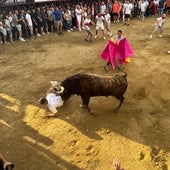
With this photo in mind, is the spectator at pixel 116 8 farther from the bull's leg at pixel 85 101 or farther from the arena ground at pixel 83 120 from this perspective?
the bull's leg at pixel 85 101

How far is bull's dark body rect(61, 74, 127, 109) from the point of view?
901 centimetres

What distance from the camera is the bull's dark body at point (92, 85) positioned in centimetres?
901

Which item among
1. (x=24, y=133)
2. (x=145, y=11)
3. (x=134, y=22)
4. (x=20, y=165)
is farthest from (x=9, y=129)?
(x=145, y=11)

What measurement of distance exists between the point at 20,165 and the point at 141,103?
4662 mm

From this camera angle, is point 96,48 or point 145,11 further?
point 145,11

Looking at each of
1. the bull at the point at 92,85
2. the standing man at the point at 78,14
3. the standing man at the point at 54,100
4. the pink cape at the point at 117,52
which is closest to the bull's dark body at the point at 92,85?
the bull at the point at 92,85

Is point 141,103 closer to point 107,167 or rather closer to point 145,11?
point 107,167

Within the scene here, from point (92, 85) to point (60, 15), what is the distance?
10.8 metres

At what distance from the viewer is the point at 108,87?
909 cm

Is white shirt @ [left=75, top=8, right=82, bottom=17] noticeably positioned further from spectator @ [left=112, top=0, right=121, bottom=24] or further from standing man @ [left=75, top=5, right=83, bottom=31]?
spectator @ [left=112, top=0, right=121, bottom=24]

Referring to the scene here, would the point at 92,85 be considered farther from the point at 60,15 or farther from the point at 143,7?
the point at 143,7

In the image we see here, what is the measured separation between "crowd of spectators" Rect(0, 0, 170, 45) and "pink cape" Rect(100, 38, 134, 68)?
22.1 feet

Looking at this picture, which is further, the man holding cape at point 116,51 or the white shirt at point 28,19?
the white shirt at point 28,19

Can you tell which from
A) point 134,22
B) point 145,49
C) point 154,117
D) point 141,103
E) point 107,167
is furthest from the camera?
point 134,22
